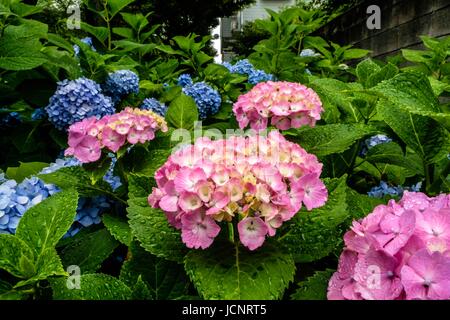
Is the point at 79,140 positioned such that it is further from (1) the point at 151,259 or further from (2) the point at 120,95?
(2) the point at 120,95

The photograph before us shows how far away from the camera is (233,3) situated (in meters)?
13.0

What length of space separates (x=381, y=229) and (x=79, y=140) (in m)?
0.74

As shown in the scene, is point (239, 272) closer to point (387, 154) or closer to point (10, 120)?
point (387, 154)

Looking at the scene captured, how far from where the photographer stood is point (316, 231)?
2.59ft

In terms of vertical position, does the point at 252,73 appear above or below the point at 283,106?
below

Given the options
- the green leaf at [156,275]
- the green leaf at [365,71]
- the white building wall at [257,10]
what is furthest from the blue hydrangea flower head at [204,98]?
the white building wall at [257,10]

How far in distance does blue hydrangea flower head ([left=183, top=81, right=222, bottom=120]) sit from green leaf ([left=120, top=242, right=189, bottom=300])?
1.37 meters

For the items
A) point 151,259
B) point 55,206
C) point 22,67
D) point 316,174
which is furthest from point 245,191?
point 22,67

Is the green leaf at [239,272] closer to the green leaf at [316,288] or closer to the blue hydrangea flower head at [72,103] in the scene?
the green leaf at [316,288]

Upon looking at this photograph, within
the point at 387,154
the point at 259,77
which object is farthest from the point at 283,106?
the point at 259,77

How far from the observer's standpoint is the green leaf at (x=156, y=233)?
2.49ft

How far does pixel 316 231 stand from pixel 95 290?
375 mm

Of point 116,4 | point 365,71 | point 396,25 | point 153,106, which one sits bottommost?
point 396,25

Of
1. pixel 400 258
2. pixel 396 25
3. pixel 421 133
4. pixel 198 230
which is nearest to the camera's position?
pixel 400 258
